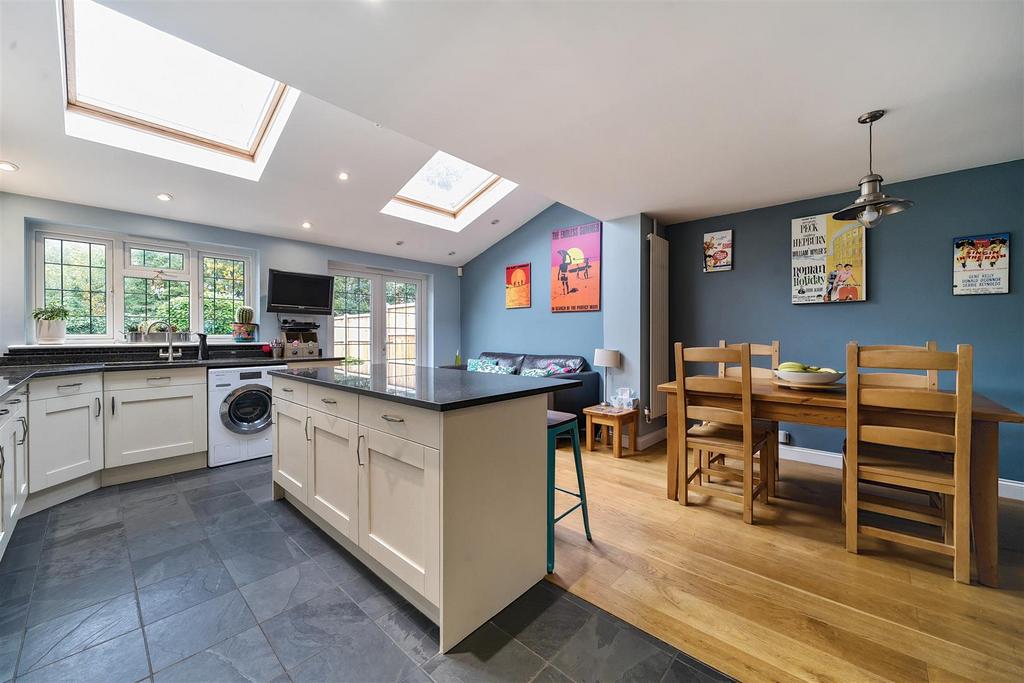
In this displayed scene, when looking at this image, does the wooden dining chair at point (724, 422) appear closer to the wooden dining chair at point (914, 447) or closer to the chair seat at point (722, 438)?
the chair seat at point (722, 438)

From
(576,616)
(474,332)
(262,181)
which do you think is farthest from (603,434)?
(262,181)

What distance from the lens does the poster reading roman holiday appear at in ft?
8.66

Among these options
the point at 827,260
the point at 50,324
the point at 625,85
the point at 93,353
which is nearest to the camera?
the point at 625,85

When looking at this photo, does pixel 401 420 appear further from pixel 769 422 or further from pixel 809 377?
pixel 769 422

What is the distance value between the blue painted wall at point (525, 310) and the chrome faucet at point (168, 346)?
359cm

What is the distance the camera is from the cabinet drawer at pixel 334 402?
1704 millimetres

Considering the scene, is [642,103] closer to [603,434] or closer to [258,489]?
[603,434]

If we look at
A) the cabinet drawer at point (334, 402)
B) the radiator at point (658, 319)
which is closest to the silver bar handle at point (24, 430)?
the cabinet drawer at point (334, 402)

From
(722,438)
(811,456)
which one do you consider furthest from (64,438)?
(811,456)

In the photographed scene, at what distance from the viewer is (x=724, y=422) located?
2326 millimetres

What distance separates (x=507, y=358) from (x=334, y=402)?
3.53m

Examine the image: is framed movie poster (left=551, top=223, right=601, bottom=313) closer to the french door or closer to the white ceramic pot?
the french door

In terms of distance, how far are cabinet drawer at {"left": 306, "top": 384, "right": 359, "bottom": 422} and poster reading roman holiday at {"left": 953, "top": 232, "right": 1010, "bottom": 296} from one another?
421 cm

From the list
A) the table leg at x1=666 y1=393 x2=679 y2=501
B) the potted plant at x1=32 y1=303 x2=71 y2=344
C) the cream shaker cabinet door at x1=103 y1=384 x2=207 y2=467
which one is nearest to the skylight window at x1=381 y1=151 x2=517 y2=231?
the cream shaker cabinet door at x1=103 y1=384 x2=207 y2=467
